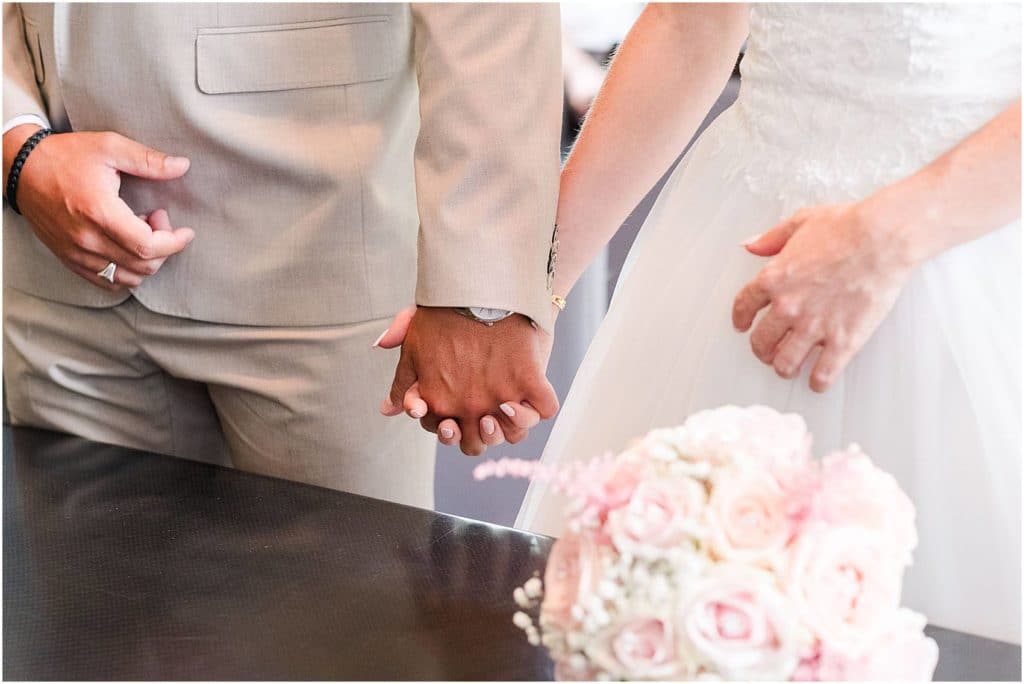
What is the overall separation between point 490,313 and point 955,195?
18.3 inches

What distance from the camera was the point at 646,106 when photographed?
3.75ft

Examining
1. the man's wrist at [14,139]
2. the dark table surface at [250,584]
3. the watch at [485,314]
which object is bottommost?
the dark table surface at [250,584]

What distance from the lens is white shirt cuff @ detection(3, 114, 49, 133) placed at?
1.33 metres

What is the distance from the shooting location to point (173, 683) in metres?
0.76

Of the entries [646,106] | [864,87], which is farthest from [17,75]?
[864,87]

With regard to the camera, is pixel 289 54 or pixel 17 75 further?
pixel 17 75

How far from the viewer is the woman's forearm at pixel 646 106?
1105mm

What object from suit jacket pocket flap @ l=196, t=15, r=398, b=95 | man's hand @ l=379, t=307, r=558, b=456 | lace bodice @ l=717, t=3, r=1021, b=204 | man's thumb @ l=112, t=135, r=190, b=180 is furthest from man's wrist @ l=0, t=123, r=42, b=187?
lace bodice @ l=717, t=3, r=1021, b=204

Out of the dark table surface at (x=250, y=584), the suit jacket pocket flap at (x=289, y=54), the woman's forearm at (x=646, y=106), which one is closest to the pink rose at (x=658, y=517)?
the dark table surface at (x=250, y=584)

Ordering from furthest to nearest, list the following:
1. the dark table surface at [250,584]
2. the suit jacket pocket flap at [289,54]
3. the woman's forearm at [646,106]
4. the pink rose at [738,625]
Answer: the suit jacket pocket flap at [289,54] → the woman's forearm at [646,106] → the dark table surface at [250,584] → the pink rose at [738,625]

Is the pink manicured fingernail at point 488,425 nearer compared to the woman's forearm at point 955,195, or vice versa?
the woman's forearm at point 955,195

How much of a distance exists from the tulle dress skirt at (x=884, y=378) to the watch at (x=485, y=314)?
0.11 meters

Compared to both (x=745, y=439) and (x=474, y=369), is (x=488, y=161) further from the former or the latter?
(x=745, y=439)

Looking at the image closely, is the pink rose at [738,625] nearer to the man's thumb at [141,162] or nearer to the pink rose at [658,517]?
the pink rose at [658,517]
